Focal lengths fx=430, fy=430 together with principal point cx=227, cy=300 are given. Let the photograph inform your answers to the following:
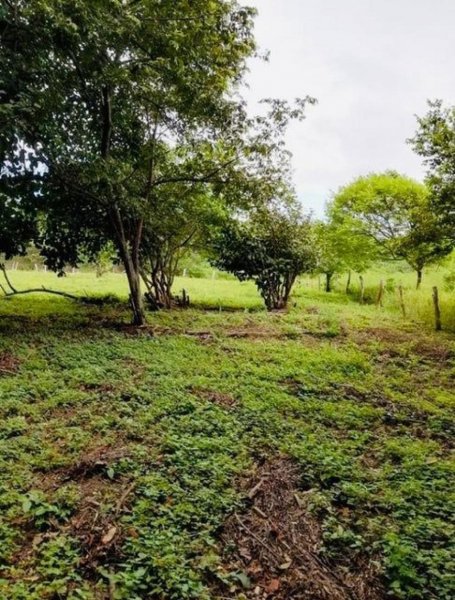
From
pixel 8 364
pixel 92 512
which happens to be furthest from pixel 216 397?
pixel 8 364

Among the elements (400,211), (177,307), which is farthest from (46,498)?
(400,211)

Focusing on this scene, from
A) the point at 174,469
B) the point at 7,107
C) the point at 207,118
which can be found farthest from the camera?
the point at 207,118

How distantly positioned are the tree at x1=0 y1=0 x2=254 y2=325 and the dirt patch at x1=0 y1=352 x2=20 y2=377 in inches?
150

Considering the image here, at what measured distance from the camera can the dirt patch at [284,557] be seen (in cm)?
311

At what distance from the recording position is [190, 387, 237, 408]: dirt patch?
635cm

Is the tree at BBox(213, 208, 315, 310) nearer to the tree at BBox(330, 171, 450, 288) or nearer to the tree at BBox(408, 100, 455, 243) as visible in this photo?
the tree at BBox(408, 100, 455, 243)

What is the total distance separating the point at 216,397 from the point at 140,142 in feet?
27.4

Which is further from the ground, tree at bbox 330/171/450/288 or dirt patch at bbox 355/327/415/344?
tree at bbox 330/171/450/288

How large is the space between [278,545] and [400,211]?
2565cm

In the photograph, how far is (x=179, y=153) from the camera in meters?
12.1

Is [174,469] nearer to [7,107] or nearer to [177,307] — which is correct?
[7,107]

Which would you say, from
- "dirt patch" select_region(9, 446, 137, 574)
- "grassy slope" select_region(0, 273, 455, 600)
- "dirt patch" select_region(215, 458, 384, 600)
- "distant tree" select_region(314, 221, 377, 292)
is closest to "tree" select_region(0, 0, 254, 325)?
"grassy slope" select_region(0, 273, 455, 600)

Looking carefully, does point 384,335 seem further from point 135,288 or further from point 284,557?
point 284,557

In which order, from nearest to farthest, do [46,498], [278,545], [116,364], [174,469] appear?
[278,545], [46,498], [174,469], [116,364]
